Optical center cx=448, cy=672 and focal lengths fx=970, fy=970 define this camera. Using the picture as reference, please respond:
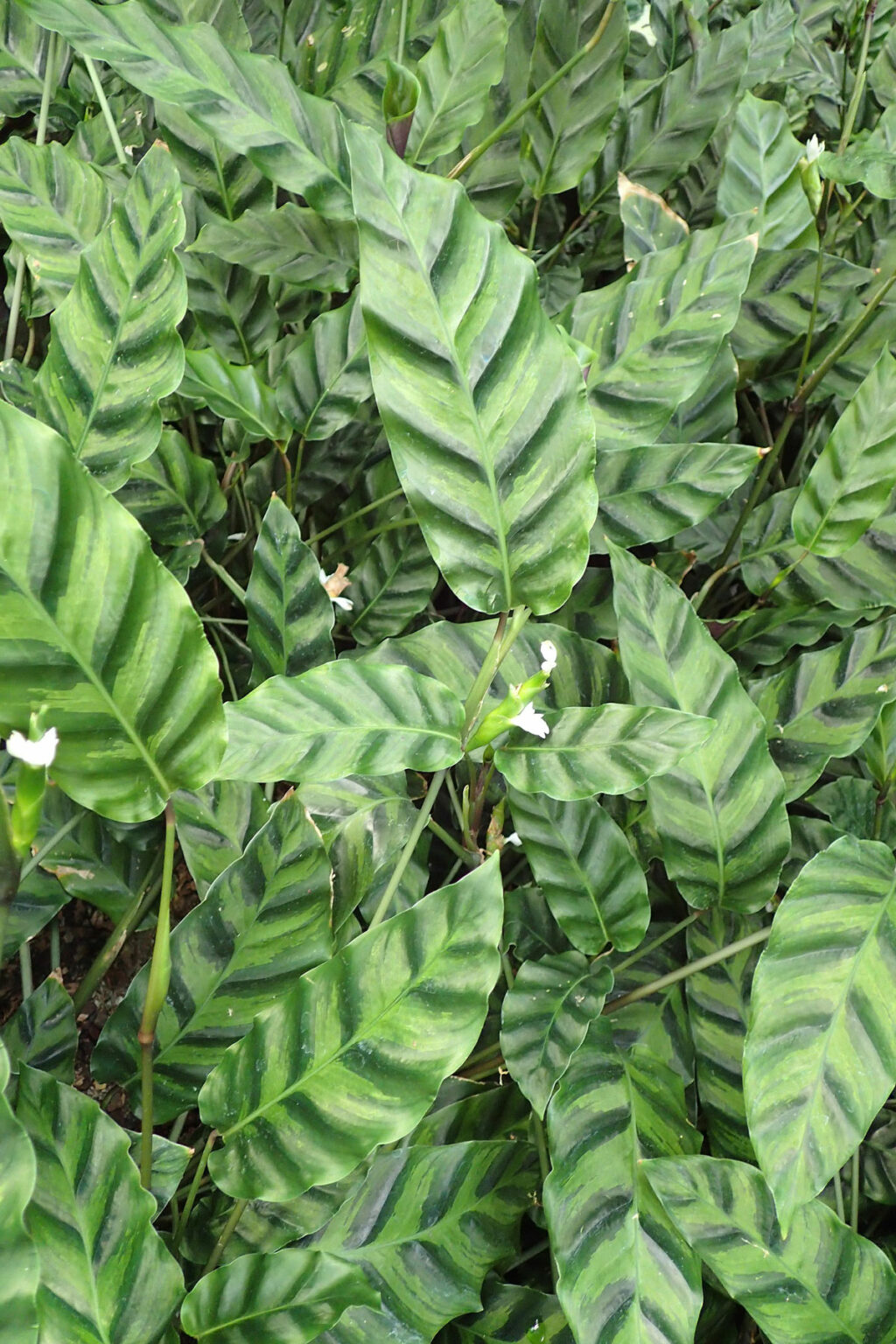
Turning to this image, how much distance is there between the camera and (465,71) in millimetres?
815

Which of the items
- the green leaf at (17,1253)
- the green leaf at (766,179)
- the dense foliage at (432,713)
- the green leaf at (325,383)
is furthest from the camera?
the green leaf at (766,179)

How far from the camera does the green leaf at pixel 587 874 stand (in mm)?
667

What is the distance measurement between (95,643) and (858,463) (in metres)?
0.59

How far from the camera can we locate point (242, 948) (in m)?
0.59

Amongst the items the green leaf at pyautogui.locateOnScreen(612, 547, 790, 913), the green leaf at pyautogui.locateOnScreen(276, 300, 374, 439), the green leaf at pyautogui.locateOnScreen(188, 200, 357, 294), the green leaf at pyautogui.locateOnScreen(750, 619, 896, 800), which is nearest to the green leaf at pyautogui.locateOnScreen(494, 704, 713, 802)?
the green leaf at pyautogui.locateOnScreen(612, 547, 790, 913)

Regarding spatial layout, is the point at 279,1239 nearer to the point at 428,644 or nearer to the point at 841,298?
the point at 428,644

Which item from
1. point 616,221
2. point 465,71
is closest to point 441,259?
point 465,71

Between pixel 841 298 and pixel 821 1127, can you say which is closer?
pixel 821 1127

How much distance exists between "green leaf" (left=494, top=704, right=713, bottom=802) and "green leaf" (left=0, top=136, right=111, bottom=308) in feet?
1.73

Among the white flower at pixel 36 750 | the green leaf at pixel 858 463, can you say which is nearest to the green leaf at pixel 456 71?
the green leaf at pixel 858 463

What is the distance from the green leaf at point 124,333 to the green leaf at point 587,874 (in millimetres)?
362

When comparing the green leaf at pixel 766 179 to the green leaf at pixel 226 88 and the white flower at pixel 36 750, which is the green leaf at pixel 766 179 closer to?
the green leaf at pixel 226 88

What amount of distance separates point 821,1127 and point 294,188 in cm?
71

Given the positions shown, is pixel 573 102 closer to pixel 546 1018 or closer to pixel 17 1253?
pixel 546 1018
